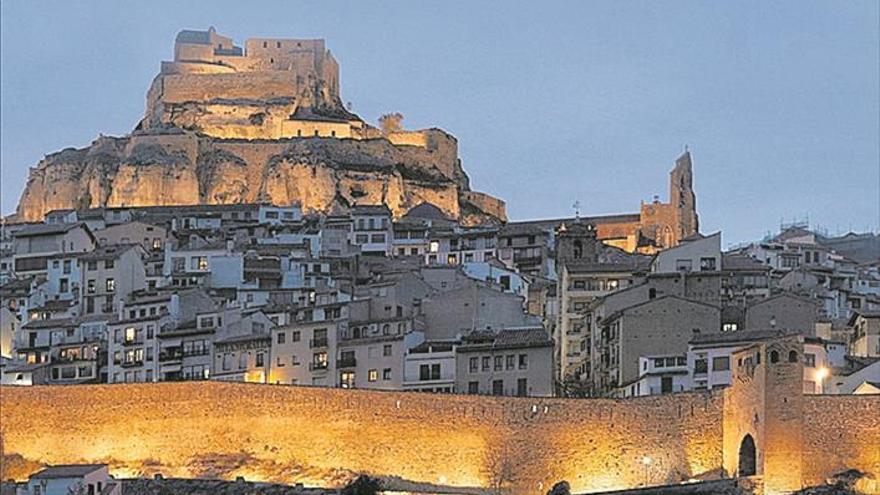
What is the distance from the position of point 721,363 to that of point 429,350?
9.08 meters

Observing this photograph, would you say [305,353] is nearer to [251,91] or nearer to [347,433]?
[347,433]

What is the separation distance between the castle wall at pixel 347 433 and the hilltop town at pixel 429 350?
0.06 m

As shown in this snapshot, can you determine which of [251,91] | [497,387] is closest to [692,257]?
[497,387]

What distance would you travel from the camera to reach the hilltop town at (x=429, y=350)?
148ft

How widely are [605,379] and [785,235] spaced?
122 feet

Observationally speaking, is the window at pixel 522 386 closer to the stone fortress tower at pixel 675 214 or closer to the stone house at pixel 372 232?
the stone house at pixel 372 232

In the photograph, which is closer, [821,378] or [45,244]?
[821,378]

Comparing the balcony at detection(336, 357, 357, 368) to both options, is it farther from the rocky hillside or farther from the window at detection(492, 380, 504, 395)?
the rocky hillside

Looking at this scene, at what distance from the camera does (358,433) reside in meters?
45.7

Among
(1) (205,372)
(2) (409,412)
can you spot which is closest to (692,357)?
(2) (409,412)

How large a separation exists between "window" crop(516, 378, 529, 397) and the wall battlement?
15.7 feet

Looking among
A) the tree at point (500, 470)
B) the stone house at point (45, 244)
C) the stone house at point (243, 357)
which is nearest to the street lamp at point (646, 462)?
the tree at point (500, 470)

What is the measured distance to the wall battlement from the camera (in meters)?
45.4

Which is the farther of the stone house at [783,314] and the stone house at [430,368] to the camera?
the stone house at [783,314]
